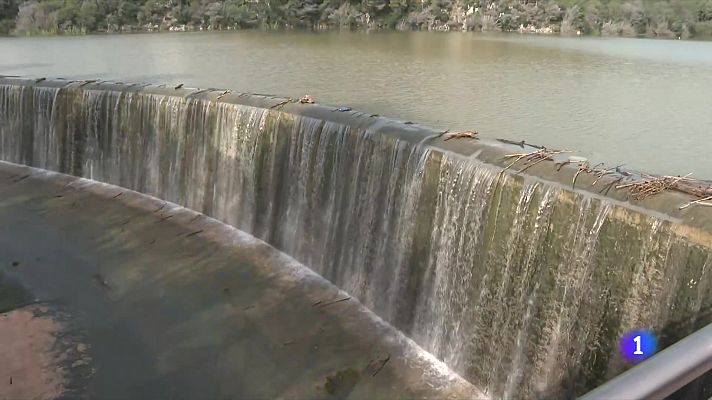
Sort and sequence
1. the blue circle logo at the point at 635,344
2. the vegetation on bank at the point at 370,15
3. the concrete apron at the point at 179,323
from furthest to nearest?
the vegetation on bank at the point at 370,15
the concrete apron at the point at 179,323
the blue circle logo at the point at 635,344

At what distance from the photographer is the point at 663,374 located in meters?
0.99

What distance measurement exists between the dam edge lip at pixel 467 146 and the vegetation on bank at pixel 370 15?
96.5ft

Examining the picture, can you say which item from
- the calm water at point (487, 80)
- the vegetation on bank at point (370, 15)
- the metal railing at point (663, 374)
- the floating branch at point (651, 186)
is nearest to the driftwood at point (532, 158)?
the floating branch at point (651, 186)

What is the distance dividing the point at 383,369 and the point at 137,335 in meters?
2.82

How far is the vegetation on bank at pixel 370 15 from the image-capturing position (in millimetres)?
35000

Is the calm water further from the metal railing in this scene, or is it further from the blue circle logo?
the metal railing

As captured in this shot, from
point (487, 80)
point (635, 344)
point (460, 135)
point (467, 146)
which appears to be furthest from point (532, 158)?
point (487, 80)

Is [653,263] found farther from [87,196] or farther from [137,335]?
[87,196]

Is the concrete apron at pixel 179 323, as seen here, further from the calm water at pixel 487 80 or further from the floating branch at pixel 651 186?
the calm water at pixel 487 80

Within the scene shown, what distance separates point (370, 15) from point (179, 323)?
39223 millimetres

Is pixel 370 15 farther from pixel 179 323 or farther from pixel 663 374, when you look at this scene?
pixel 663 374

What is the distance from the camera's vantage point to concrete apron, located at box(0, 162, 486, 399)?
6.16 m

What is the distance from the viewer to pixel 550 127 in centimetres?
1104

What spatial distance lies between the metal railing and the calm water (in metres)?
8.67
